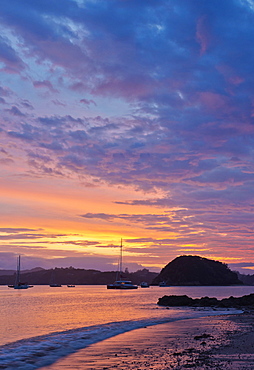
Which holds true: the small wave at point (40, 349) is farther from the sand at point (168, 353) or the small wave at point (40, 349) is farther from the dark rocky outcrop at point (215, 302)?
the dark rocky outcrop at point (215, 302)

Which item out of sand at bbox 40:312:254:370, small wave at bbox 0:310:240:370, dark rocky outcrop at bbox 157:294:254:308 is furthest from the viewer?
dark rocky outcrop at bbox 157:294:254:308

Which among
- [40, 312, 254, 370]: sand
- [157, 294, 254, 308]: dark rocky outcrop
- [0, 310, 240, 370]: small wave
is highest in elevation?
[40, 312, 254, 370]: sand

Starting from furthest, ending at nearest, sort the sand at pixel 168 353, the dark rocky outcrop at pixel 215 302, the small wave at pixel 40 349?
1. the dark rocky outcrop at pixel 215 302
2. the small wave at pixel 40 349
3. the sand at pixel 168 353

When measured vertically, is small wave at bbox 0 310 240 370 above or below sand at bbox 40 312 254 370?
below

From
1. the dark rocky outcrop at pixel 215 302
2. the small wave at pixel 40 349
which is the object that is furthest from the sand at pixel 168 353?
the dark rocky outcrop at pixel 215 302

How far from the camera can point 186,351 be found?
26.4 m

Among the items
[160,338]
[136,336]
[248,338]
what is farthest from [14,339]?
[248,338]

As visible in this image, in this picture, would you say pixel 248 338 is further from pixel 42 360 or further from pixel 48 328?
pixel 48 328

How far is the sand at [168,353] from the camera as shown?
22031 mm

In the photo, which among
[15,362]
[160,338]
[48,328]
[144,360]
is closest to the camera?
[144,360]

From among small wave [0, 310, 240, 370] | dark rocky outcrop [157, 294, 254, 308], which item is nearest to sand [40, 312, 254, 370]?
small wave [0, 310, 240, 370]

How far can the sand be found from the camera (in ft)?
72.3

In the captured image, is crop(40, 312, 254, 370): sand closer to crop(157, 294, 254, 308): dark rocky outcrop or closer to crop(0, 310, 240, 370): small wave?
crop(0, 310, 240, 370): small wave

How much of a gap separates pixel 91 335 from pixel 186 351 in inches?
620
